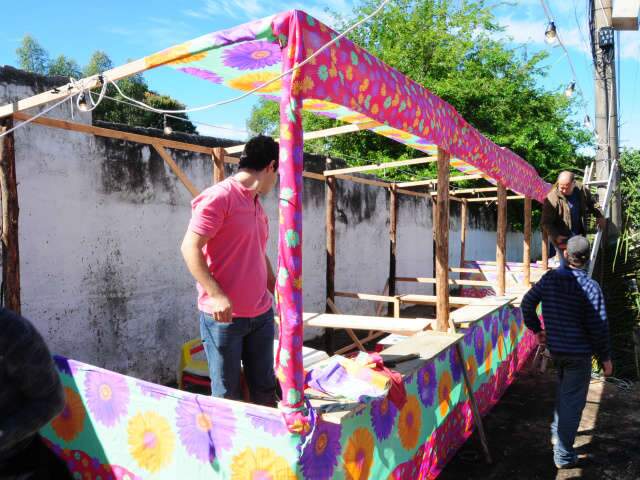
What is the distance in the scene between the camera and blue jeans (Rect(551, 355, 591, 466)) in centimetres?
347

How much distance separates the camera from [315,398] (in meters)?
2.36

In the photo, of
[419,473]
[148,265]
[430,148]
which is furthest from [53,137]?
[419,473]

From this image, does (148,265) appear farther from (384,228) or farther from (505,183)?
(384,228)

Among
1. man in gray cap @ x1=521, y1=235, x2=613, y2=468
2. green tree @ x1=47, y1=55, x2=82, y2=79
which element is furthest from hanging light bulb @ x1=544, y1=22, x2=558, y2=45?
green tree @ x1=47, y1=55, x2=82, y2=79

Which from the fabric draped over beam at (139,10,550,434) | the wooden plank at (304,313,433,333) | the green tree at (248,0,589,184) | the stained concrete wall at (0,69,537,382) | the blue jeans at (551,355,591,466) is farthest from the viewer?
the green tree at (248,0,589,184)

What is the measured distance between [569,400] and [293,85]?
302 centimetres

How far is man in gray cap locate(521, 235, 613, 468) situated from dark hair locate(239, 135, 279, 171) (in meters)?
2.23

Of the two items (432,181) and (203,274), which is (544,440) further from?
(432,181)

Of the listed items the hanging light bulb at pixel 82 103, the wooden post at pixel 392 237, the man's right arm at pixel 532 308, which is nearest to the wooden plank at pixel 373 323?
the man's right arm at pixel 532 308

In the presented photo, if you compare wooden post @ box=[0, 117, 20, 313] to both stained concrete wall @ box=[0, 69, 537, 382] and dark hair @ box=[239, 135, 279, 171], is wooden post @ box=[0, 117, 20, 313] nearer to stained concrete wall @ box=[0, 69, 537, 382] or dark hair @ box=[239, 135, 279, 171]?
stained concrete wall @ box=[0, 69, 537, 382]

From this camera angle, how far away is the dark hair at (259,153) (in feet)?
7.71

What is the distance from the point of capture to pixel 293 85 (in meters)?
2.04

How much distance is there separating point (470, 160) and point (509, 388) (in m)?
2.61

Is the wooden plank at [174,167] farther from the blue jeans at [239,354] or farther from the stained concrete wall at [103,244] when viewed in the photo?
the blue jeans at [239,354]
